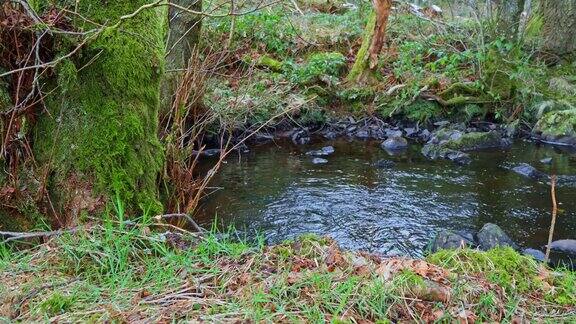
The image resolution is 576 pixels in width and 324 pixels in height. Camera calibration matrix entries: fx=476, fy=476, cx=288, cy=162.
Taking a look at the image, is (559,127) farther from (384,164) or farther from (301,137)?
(301,137)

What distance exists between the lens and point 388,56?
12109mm

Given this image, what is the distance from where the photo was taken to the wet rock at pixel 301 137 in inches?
366

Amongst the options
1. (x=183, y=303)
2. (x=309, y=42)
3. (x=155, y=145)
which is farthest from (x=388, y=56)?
(x=183, y=303)

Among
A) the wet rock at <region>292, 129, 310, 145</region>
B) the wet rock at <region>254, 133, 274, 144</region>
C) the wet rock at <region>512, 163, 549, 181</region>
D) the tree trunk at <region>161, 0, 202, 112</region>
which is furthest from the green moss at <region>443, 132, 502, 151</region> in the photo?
the tree trunk at <region>161, 0, 202, 112</region>

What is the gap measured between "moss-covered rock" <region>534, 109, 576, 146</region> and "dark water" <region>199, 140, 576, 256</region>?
680mm

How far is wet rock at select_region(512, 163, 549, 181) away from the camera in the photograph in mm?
7005

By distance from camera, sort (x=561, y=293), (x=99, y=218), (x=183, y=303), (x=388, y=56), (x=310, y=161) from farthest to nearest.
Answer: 1. (x=388, y=56)
2. (x=310, y=161)
3. (x=99, y=218)
4. (x=561, y=293)
5. (x=183, y=303)

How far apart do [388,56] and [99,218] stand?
10360 millimetres

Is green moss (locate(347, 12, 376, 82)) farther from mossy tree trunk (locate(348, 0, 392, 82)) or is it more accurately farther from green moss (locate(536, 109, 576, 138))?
green moss (locate(536, 109, 576, 138))

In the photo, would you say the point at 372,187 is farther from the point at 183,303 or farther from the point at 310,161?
the point at 183,303

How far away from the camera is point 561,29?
11078 mm

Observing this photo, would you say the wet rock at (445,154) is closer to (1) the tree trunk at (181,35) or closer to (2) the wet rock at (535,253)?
(2) the wet rock at (535,253)

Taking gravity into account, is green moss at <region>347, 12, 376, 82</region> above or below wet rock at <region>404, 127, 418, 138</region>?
above

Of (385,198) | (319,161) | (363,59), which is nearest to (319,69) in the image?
(363,59)
